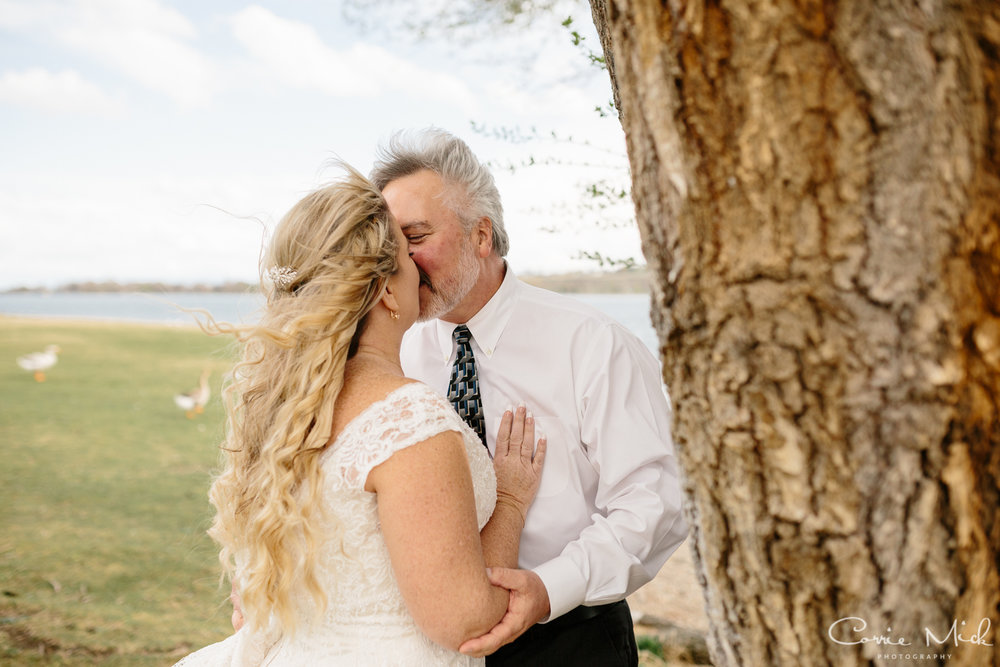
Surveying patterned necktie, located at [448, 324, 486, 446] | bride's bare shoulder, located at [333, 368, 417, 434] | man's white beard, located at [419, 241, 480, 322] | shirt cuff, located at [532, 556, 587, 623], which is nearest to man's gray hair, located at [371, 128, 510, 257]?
man's white beard, located at [419, 241, 480, 322]

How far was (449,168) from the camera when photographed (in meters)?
2.88

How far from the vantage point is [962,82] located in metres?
1.02

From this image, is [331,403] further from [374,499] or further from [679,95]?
[679,95]

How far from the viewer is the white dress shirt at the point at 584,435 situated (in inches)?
88.4

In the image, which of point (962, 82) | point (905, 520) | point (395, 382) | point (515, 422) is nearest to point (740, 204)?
point (962, 82)

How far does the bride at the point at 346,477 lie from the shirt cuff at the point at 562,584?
0.37 feet

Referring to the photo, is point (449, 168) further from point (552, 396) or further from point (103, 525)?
point (103, 525)

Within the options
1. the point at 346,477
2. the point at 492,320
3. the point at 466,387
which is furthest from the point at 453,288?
the point at 346,477

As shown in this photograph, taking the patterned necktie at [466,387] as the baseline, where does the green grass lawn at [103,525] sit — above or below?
below

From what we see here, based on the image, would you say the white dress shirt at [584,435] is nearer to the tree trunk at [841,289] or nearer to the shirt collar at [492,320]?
the shirt collar at [492,320]

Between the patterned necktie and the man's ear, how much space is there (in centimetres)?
31

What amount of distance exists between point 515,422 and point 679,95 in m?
1.49

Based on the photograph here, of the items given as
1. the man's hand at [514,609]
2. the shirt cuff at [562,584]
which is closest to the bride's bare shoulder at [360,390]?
the man's hand at [514,609]

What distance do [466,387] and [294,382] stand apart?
0.97 meters
